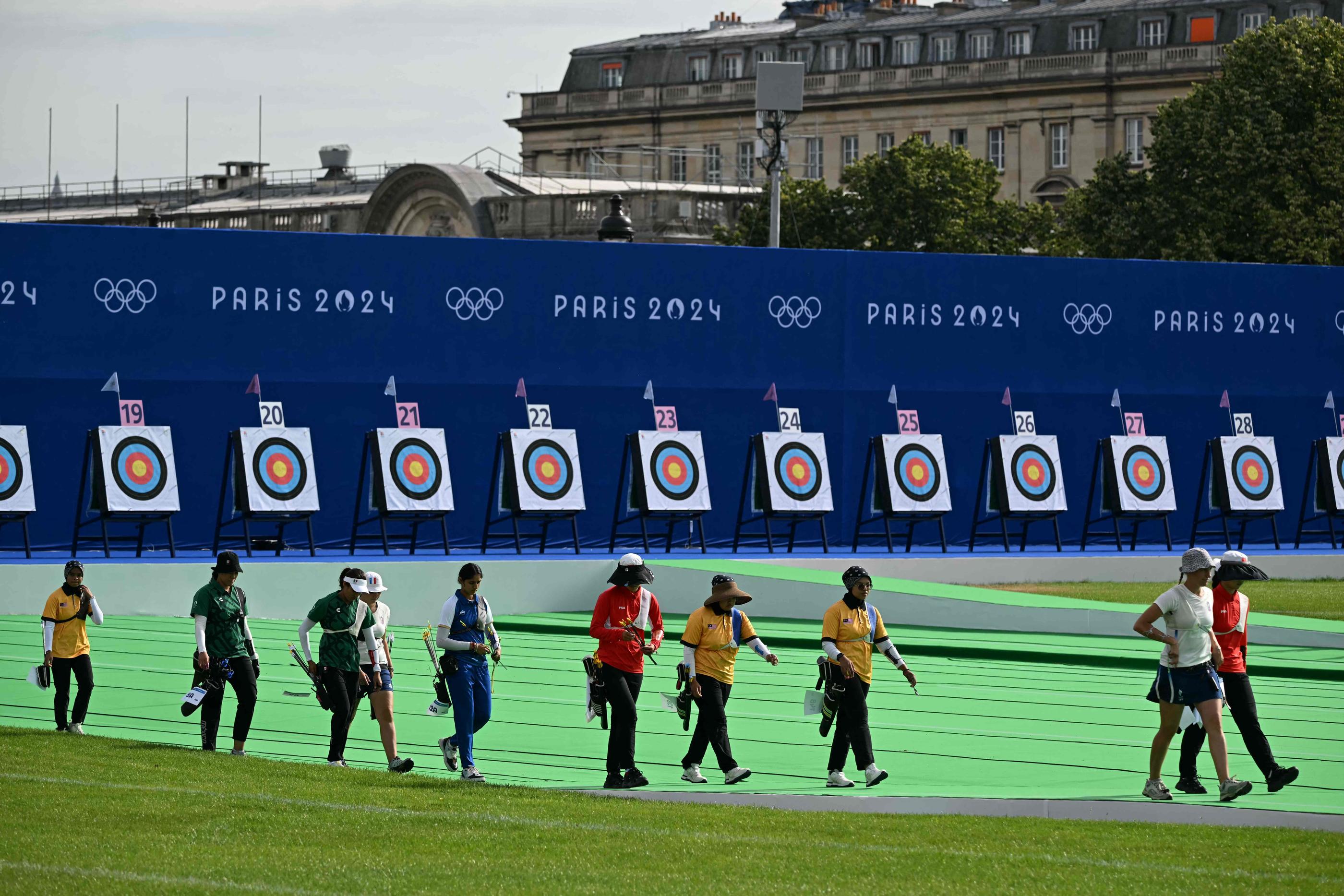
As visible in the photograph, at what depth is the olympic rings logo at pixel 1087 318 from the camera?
27.7 metres

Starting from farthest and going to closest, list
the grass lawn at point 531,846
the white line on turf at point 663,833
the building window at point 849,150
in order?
the building window at point 849,150 < the white line on turf at point 663,833 < the grass lawn at point 531,846

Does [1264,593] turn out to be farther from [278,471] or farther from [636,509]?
[278,471]

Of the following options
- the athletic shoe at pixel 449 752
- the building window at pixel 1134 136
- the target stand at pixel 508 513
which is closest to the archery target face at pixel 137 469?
the target stand at pixel 508 513

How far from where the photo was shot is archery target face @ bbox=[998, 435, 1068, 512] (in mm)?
26406

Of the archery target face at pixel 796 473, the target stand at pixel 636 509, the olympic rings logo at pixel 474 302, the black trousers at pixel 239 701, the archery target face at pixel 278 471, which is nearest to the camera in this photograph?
the black trousers at pixel 239 701

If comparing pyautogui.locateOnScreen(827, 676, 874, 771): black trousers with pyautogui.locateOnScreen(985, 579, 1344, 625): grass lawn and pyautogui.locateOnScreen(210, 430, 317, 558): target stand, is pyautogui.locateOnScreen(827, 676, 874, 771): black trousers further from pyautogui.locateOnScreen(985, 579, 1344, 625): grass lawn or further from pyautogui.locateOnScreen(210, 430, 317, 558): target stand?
pyautogui.locateOnScreen(210, 430, 317, 558): target stand

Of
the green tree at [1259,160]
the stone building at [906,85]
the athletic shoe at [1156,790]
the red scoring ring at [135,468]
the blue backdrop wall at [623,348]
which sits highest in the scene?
the stone building at [906,85]

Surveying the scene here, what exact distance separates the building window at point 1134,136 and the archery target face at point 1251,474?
4976 centimetres

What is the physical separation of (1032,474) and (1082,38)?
183 feet

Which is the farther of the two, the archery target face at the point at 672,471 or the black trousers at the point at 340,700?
the archery target face at the point at 672,471

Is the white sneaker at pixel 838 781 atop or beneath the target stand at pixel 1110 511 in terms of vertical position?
beneath

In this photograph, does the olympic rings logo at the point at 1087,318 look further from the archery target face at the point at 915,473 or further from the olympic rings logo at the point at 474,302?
the olympic rings logo at the point at 474,302

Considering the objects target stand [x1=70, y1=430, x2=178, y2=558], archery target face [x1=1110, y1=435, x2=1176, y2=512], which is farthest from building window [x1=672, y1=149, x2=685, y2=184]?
target stand [x1=70, y1=430, x2=178, y2=558]

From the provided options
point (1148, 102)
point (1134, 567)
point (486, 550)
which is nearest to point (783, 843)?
point (486, 550)
